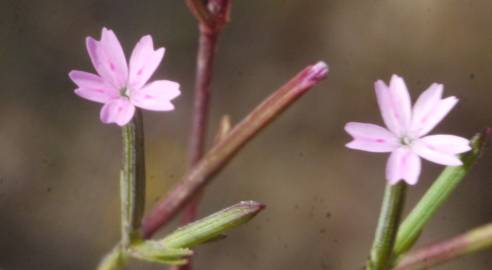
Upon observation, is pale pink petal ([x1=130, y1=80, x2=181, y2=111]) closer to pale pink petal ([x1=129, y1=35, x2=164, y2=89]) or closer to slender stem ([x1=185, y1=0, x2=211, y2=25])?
pale pink petal ([x1=129, y1=35, x2=164, y2=89])

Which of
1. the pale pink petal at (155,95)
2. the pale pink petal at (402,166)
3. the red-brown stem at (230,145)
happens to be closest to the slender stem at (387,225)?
the pale pink petal at (402,166)

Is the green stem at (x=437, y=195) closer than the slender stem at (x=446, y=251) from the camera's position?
Yes

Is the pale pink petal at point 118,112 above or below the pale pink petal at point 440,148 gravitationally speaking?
above

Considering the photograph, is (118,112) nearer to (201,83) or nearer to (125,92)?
(125,92)

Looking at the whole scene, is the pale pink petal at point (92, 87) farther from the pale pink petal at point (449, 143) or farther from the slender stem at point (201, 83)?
the pale pink petal at point (449, 143)

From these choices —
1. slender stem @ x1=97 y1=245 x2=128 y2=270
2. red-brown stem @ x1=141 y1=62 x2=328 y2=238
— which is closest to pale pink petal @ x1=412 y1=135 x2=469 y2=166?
red-brown stem @ x1=141 y1=62 x2=328 y2=238

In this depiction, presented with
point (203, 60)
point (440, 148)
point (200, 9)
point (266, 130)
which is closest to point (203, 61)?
point (203, 60)
